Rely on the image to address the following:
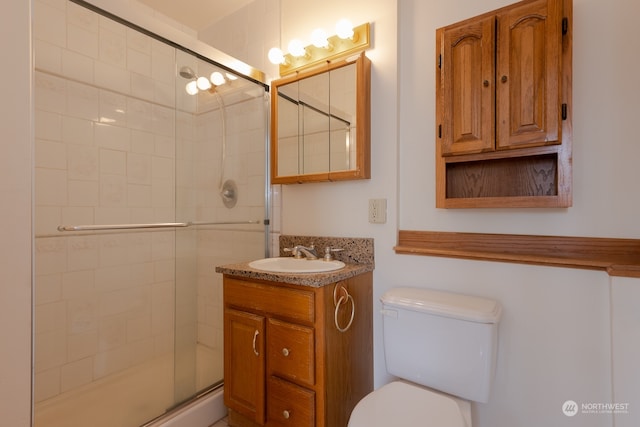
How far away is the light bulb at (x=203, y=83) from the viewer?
1797 mm

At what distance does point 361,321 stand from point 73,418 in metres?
1.49

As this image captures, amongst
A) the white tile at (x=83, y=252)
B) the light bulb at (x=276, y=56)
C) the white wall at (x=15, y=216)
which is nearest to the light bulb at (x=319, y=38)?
the light bulb at (x=276, y=56)

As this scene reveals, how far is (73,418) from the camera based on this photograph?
147cm

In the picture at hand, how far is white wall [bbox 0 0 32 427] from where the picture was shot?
866mm

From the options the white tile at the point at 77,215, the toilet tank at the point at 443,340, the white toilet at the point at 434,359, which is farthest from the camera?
the white tile at the point at 77,215

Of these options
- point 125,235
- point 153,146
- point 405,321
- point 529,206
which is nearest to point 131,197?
point 125,235

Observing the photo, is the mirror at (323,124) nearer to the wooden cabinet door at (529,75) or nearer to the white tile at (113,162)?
the wooden cabinet door at (529,75)

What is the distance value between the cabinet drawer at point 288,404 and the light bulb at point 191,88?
1.65 metres

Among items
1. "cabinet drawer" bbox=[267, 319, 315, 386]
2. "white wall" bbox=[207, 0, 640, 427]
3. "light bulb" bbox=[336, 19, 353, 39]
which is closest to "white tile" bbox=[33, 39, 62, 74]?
"light bulb" bbox=[336, 19, 353, 39]

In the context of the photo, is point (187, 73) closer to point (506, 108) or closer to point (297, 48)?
point (297, 48)

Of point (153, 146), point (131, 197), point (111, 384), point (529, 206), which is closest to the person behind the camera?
point (529, 206)

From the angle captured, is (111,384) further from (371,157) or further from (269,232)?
(371,157)

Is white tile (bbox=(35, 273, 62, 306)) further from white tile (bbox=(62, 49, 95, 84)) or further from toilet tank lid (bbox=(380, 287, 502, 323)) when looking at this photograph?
toilet tank lid (bbox=(380, 287, 502, 323))

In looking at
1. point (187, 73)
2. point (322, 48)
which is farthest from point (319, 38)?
point (187, 73)
